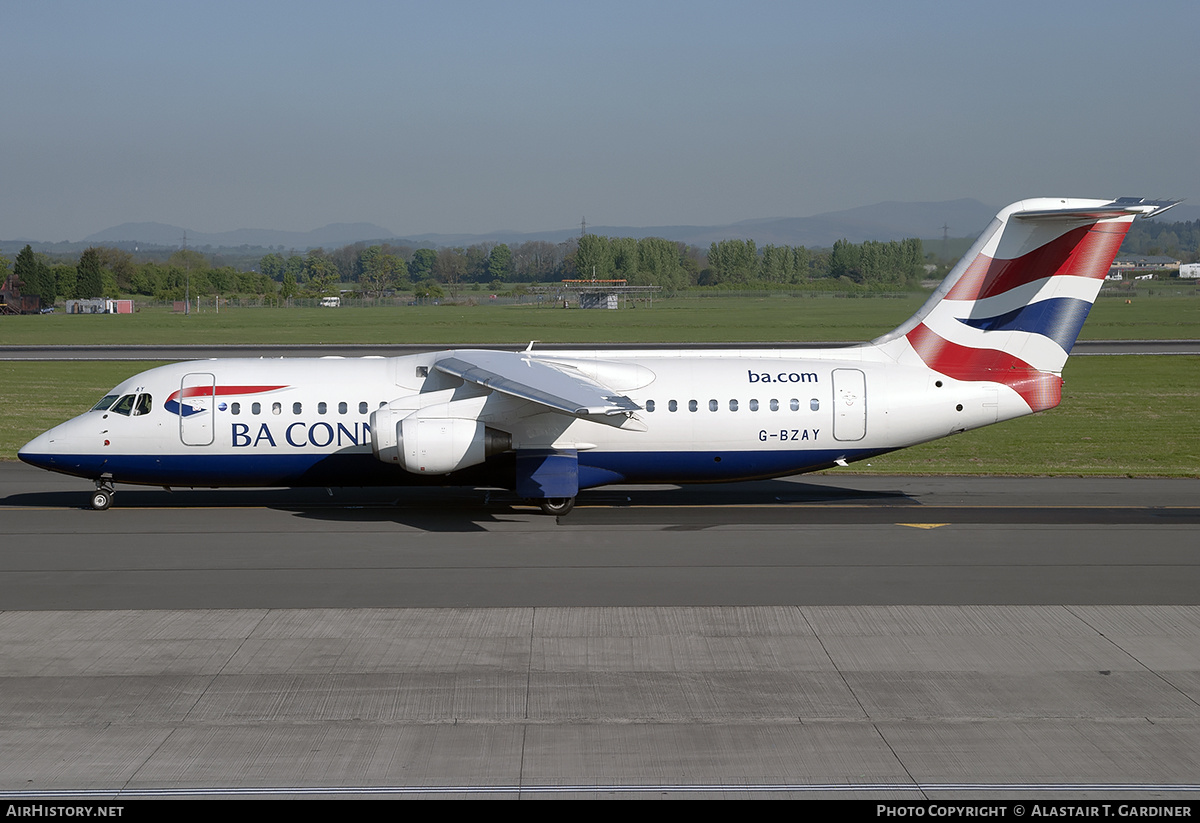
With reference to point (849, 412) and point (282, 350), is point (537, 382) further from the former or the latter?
point (282, 350)

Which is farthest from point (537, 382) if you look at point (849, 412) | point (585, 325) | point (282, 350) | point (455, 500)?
point (585, 325)

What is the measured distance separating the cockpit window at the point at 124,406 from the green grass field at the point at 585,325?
43228 millimetres

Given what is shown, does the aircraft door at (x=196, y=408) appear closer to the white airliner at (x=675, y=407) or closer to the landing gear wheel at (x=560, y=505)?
the white airliner at (x=675, y=407)

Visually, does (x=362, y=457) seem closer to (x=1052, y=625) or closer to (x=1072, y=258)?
(x=1052, y=625)

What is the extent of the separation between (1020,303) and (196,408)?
16.0 m

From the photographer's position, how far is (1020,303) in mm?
20641

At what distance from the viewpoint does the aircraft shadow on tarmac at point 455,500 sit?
804 inches

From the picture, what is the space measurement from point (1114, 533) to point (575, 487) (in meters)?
9.53

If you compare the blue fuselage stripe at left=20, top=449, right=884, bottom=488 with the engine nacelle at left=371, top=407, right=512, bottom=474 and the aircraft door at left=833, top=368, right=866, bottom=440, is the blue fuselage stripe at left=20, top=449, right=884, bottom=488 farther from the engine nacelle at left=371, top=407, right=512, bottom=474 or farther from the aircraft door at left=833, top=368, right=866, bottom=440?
the engine nacelle at left=371, top=407, right=512, bottom=474

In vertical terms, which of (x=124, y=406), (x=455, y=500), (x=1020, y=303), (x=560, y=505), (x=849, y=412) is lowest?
(x=455, y=500)

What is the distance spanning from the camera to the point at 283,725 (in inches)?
406

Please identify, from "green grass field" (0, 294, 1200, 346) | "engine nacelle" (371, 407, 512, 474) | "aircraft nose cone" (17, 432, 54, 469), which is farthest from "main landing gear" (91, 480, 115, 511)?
"green grass field" (0, 294, 1200, 346)
